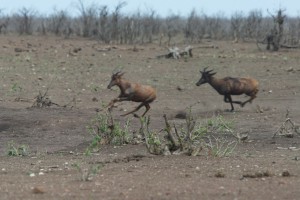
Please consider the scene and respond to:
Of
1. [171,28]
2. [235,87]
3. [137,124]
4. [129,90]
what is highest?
[129,90]

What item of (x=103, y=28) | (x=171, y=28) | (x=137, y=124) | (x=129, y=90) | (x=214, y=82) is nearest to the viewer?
(x=137, y=124)

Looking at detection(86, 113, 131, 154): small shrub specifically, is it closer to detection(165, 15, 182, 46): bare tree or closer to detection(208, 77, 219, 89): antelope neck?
detection(208, 77, 219, 89): antelope neck

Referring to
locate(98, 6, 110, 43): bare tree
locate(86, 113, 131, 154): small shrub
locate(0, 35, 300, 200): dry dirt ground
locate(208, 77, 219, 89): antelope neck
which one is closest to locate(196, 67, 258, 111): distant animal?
locate(208, 77, 219, 89): antelope neck

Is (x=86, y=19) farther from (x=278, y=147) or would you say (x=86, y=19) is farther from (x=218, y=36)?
(x=278, y=147)

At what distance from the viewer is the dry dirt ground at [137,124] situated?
709 centimetres

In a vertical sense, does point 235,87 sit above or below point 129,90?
below

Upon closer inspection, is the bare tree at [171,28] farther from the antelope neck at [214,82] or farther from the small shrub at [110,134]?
the small shrub at [110,134]

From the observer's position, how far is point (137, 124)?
1460cm

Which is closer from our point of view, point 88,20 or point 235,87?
point 235,87

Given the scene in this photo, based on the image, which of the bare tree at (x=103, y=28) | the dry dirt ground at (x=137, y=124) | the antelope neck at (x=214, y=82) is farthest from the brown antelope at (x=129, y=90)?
the bare tree at (x=103, y=28)

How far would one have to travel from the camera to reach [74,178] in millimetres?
7660

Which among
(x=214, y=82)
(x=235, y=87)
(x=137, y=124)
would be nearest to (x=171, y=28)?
(x=214, y=82)

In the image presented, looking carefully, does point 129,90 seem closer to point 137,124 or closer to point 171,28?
point 137,124

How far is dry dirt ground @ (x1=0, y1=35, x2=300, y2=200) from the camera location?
7086 millimetres
